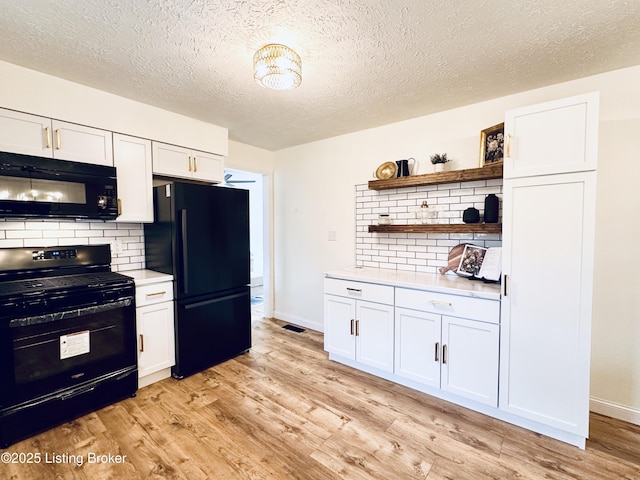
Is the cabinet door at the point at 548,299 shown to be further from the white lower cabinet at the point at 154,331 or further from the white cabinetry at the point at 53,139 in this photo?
the white cabinetry at the point at 53,139

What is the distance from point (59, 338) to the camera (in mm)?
1939

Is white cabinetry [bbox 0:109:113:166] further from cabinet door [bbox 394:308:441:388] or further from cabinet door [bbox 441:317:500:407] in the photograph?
cabinet door [bbox 441:317:500:407]

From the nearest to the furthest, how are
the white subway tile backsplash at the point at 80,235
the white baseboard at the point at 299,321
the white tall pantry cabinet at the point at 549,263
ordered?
the white tall pantry cabinet at the point at 549,263
the white subway tile backsplash at the point at 80,235
the white baseboard at the point at 299,321

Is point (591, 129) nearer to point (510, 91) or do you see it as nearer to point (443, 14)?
point (510, 91)

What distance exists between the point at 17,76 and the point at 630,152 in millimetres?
4197

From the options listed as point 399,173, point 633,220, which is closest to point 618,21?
point 633,220

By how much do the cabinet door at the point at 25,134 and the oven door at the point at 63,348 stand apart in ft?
3.76

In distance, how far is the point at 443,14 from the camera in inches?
58.3

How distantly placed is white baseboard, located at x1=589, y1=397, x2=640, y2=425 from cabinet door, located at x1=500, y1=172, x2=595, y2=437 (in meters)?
0.57

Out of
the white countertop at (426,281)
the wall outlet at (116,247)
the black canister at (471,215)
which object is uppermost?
the black canister at (471,215)

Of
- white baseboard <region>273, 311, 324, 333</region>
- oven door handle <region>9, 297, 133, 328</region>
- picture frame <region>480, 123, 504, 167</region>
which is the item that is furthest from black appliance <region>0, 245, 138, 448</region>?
picture frame <region>480, 123, 504, 167</region>

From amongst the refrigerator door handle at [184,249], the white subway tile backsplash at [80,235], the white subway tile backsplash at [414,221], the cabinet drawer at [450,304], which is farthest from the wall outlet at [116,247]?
the cabinet drawer at [450,304]

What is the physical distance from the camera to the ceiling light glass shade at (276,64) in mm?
1673

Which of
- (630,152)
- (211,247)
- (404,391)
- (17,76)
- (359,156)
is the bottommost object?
(404,391)
